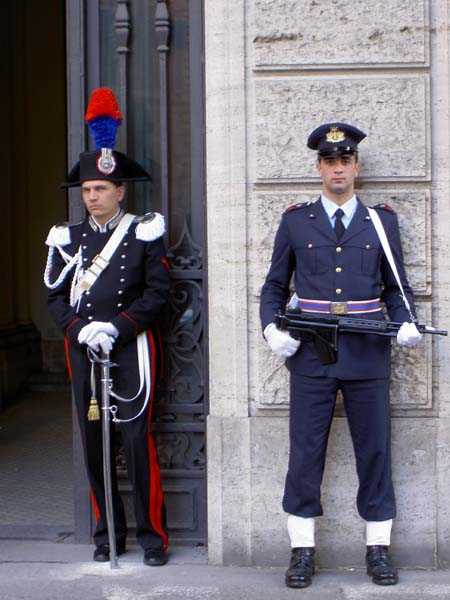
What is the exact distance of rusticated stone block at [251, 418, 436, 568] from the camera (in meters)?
5.45

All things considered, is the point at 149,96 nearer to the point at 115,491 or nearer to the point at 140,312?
the point at 140,312

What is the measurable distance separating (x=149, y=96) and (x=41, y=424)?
4.70 m

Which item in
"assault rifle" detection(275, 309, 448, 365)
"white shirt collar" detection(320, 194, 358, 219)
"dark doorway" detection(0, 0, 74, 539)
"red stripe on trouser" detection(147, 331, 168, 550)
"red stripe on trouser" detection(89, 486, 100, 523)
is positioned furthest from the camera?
"dark doorway" detection(0, 0, 74, 539)

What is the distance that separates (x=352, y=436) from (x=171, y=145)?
6.15 feet

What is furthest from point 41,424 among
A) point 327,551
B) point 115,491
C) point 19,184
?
point 327,551

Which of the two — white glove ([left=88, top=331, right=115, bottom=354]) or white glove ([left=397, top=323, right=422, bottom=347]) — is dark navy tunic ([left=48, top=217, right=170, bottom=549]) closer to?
white glove ([left=88, top=331, right=115, bottom=354])

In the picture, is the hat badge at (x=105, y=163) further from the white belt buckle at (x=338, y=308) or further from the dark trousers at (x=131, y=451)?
the white belt buckle at (x=338, y=308)

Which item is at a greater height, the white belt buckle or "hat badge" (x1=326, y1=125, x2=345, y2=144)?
"hat badge" (x1=326, y1=125, x2=345, y2=144)

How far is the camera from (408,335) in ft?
16.0

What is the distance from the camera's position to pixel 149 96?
5.91 metres

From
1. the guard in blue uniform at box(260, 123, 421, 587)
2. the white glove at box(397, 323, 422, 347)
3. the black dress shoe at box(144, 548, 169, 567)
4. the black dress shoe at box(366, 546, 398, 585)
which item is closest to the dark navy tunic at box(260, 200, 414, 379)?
the guard in blue uniform at box(260, 123, 421, 587)

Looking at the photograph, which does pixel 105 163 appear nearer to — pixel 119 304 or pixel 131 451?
pixel 119 304

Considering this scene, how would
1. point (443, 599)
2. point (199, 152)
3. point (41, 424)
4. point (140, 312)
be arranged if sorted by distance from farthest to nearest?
point (41, 424), point (199, 152), point (140, 312), point (443, 599)

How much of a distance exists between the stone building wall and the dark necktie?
30 cm
